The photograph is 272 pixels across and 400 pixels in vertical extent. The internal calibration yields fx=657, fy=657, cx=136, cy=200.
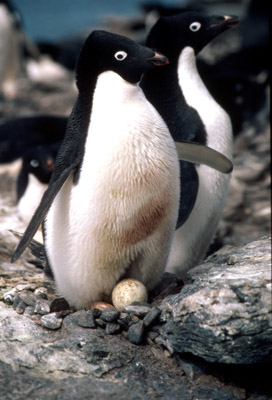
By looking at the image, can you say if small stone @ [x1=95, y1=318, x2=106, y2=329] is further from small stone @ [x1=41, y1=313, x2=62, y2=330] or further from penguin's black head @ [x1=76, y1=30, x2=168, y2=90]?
penguin's black head @ [x1=76, y1=30, x2=168, y2=90]

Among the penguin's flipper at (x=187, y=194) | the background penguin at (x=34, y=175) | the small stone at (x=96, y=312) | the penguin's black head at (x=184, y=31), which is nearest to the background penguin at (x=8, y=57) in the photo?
the background penguin at (x=34, y=175)

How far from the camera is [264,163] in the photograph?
5.71 meters

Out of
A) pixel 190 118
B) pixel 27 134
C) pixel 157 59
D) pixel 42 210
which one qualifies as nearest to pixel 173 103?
pixel 190 118

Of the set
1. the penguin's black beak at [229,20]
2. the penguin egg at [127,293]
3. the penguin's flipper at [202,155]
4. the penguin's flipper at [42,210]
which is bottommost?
the penguin egg at [127,293]

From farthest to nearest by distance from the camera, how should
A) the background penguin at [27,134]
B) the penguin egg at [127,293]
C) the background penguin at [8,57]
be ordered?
the background penguin at [8,57]
the background penguin at [27,134]
the penguin egg at [127,293]

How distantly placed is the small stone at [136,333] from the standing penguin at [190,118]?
822mm

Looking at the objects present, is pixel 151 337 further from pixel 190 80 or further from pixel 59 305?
pixel 190 80

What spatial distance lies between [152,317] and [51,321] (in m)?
0.37

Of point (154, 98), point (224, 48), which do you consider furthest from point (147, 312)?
point (224, 48)

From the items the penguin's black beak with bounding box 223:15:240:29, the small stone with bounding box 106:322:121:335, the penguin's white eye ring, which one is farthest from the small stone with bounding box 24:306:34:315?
the penguin's black beak with bounding box 223:15:240:29

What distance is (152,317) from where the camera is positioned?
237 cm

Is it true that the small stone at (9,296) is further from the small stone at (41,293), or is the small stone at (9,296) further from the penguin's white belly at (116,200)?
the penguin's white belly at (116,200)

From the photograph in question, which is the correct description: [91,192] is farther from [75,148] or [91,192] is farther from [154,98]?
[154,98]

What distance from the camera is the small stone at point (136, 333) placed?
2330 mm
